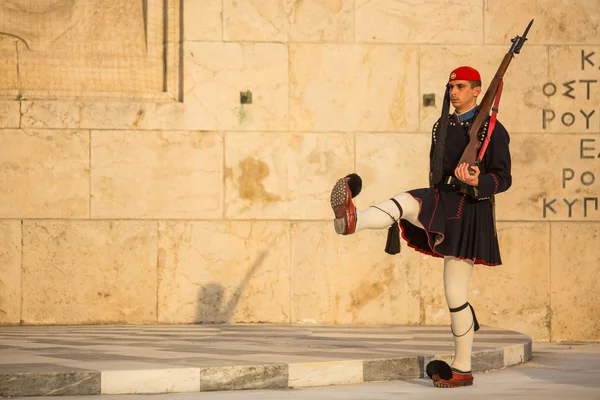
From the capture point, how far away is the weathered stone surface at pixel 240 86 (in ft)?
36.6

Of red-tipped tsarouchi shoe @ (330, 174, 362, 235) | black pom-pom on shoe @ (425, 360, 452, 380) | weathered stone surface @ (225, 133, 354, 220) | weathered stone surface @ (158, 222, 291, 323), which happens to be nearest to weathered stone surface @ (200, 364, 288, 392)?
black pom-pom on shoe @ (425, 360, 452, 380)

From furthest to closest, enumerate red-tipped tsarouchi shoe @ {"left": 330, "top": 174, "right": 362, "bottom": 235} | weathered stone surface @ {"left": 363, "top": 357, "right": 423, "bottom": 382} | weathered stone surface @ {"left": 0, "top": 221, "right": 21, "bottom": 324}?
weathered stone surface @ {"left": 0, "top": 221, "right": 21, "bottom": 324} < weathered stone surface @ {"left": 363, "top": 357, "right": 423, "bottom": 382} < red-tipped tsarouchi shoe @ {"left": 330, "top": 174, "right": 362, "bottom": 235}

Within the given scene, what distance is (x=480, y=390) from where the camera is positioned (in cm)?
709

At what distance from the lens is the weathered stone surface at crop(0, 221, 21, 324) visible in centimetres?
1098

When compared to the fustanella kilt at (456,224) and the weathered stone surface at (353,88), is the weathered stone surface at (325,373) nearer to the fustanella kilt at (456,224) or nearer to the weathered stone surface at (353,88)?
the fustanella kilt at (456,224)

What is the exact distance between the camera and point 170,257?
36.3 ft

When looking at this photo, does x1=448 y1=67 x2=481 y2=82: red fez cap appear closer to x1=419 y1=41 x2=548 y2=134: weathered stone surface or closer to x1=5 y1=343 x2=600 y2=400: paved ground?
x1=5 y1=343 x2=600 y2=400: paved ground

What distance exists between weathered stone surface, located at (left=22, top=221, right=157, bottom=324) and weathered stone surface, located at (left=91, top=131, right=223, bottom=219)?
0.25 m

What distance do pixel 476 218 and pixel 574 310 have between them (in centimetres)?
426

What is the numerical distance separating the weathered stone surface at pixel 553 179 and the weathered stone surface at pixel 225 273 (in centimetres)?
204

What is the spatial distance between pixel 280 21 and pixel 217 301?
2537 mm

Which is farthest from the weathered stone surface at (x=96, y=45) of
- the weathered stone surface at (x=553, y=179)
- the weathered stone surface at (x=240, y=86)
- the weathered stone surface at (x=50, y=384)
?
the weathered stone surface at (x=50, y=384)

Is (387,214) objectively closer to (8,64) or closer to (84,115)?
(84,115)

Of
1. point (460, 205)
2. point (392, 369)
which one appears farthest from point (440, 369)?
point (460, 205)
